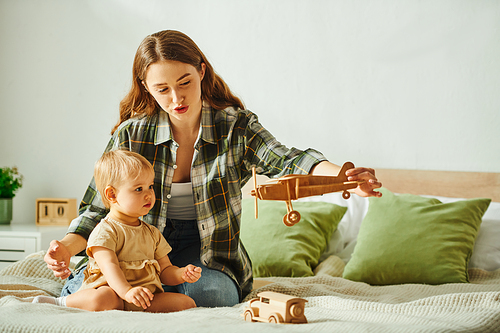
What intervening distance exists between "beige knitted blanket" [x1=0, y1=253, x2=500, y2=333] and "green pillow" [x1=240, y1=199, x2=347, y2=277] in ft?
0.93

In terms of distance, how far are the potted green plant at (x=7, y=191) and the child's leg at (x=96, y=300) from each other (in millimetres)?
1975

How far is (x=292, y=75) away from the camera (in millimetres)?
2477

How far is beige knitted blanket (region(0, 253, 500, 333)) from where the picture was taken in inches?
33.0

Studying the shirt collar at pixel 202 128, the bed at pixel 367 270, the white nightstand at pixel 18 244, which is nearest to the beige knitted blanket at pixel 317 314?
the bed at pixel 367 270

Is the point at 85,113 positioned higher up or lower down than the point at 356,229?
higher up

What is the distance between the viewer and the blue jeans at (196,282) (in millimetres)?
1277

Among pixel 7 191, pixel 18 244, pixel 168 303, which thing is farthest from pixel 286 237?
pixel 7 191

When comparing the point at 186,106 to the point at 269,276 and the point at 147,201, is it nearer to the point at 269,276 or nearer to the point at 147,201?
the point at 147,201

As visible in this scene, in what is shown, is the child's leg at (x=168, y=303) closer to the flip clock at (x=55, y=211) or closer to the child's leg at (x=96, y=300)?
the child's leg at (x=96, y=300)

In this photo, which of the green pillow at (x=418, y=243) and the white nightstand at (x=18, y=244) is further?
the white nightstand at (x=18, y=244)

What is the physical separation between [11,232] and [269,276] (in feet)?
5.21

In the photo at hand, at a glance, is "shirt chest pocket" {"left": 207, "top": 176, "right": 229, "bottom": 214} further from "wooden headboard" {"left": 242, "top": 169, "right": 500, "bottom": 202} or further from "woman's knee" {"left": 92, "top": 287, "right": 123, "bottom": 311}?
"wooden headboard" {"left": 242, "top": 169, "right": 500, "bottom": 202}

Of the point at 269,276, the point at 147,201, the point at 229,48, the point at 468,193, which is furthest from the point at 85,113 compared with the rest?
the point at 468,193

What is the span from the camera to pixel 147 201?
114 cm
